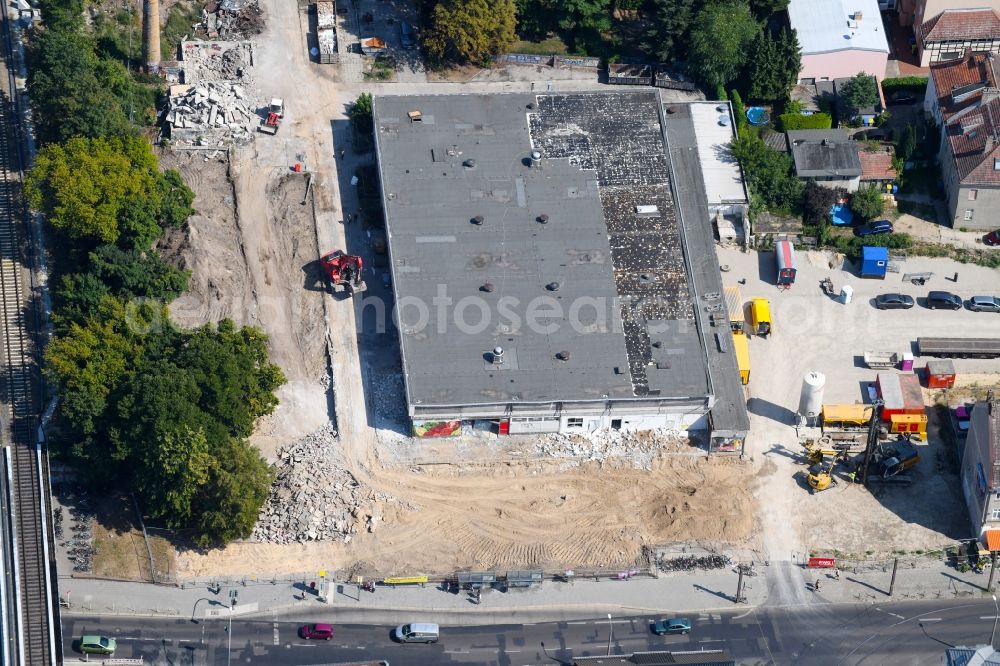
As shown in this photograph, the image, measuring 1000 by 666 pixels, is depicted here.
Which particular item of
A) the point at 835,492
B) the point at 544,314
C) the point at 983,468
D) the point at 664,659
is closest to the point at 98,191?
the point at 544,314

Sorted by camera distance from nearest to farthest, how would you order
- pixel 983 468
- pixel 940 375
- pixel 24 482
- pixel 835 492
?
1. pixel 24 482
2. pixel 983 468
3. pixel 835 492
4. pixel 940 375

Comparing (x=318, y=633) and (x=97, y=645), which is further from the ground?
(x=97, y=645)

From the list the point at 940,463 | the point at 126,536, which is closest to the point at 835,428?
the point at 940,463

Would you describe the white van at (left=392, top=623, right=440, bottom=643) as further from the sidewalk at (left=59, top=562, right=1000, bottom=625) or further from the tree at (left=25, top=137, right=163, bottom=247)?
the tree at (left=25, top=137, right=163, bottom=247)

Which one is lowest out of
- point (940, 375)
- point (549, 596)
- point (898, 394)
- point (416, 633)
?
point (416, 633)

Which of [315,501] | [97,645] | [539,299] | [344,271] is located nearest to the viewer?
[97,645]

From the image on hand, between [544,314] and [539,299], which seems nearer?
[544,314]

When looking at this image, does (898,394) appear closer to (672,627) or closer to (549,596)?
(672,627)
